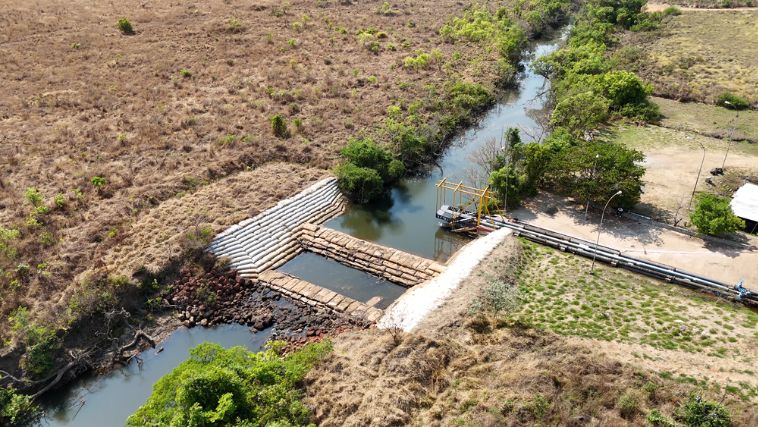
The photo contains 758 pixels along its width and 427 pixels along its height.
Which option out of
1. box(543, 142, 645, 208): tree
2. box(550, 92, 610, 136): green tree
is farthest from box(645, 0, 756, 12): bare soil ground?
box(543, 142, 645, 208): tree

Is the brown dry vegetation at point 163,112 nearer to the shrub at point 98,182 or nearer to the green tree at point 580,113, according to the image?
the shrub at point 98,182

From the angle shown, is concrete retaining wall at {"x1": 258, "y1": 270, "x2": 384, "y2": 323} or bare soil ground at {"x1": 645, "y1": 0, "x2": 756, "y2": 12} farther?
bare soil ground at {"x1": 645, "y1": 0, "x2": 756, "y2": 12}

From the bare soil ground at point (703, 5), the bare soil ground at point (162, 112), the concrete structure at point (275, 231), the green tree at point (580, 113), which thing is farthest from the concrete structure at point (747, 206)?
the bare soil ground at point (703, 5)

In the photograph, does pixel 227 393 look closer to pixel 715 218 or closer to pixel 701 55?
pixel 715 218

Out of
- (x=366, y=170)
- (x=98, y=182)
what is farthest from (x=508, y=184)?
(x=98, y=182)

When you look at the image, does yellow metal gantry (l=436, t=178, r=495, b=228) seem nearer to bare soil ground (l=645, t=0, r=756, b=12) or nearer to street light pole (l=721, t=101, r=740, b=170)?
street light pole (l=721, t=101, r=740, b=170)

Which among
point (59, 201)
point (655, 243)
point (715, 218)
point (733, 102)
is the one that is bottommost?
point (655, 243)

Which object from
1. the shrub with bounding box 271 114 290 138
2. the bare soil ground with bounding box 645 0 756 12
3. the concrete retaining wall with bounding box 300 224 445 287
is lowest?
the concrete retaining wall with bounding box 300 224 445 287
